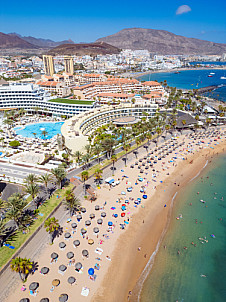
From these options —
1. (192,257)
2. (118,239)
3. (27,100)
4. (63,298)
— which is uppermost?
(27,100)

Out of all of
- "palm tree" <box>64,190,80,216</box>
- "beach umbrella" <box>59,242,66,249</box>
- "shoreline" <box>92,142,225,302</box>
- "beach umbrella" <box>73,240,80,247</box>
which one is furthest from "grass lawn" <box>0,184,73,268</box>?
"shoreline" <box>92,142,225,302</box>

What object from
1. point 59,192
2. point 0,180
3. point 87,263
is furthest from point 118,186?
point 0,180

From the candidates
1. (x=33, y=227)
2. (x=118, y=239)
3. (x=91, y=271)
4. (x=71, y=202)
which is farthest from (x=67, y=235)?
(x=118, y=239)

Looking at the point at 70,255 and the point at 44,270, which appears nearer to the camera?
the point at 44,270

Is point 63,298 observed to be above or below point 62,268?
below

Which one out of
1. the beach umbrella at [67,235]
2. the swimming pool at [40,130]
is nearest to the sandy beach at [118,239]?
the beach umbrella at [67,235]

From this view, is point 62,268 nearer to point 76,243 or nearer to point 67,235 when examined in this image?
point 76,243

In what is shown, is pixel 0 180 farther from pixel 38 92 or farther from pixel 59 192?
pixel 38 92

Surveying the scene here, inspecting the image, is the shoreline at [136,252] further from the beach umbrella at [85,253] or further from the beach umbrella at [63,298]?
the beach umbrella at [85,253]
